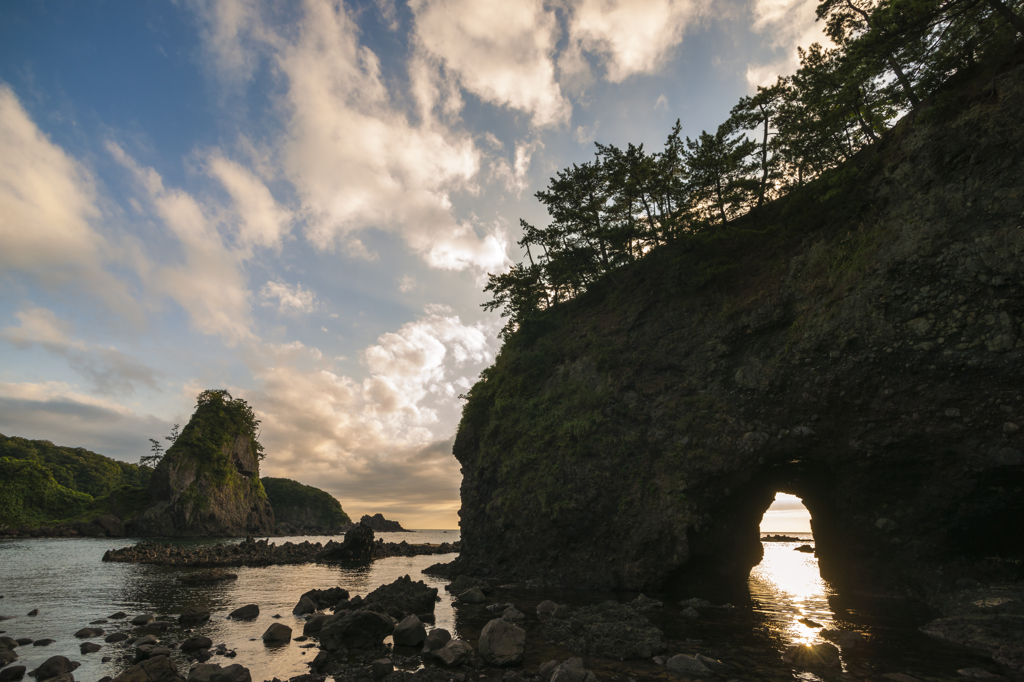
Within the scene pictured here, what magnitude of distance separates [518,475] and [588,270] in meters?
17.9

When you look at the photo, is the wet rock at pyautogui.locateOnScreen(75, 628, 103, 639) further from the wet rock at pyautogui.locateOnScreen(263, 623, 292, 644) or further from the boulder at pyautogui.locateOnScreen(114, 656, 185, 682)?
the boulder at pyautogui.locateOnScreen(114, 656, 185, 682)

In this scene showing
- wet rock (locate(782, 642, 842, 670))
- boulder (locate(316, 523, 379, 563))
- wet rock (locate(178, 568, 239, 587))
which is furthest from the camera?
boulder (locate(316, 523, 379, 563))

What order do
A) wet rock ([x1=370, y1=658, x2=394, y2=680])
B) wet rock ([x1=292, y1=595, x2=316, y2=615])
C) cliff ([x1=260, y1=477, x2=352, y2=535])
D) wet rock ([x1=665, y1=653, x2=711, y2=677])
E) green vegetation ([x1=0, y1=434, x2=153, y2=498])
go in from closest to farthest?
wet rock ([x1=370, y1=658, x2=394, y2=680])
wet rock ([x1=665, y1=653, x2=711, y2=677])
wet rock ([x1=292, y1=595, x2=316, y2=615])
green vegetation ([x1=0, y1=434, x2=153, y2=498])
cliff ([x1=260, y1=477, x2=352, y2=535])

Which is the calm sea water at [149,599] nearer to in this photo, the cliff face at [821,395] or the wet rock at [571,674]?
the wet rock at [571,674]

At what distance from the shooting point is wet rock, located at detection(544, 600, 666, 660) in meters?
12.2

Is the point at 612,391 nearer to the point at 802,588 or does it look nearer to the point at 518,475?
the point at 518,475

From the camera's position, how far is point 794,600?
1953cm

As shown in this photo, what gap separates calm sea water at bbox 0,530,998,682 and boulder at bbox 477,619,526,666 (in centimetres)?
46

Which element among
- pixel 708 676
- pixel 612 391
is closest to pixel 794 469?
pixel 612 391

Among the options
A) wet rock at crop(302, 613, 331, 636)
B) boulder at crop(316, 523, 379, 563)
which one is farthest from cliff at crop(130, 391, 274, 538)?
wet rock at crop(302, 613, 331, 636)

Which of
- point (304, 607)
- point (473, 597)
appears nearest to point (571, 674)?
point (473, 597)

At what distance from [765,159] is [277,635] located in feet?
112

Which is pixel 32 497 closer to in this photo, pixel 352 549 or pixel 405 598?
pixel 352 549

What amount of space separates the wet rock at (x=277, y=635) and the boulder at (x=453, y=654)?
5.73 m
